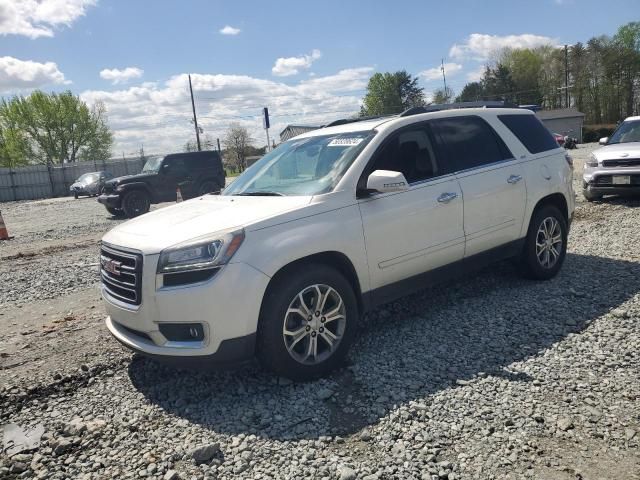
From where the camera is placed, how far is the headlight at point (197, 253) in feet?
10.5

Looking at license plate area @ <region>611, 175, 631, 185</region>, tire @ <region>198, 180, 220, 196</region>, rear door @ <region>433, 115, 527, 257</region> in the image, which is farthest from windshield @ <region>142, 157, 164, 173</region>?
rear door @ <region>433, 115, 527, 257</region>

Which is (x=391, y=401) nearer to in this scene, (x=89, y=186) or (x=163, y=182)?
(x=163, y=182)

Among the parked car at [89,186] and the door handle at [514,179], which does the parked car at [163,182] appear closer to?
the door handle at [514,179]

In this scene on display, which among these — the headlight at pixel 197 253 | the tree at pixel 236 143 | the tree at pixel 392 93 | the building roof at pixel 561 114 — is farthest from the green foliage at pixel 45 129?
the headlight at pixel 197 253

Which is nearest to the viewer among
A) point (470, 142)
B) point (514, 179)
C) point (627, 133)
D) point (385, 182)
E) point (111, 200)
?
point (385, 182)

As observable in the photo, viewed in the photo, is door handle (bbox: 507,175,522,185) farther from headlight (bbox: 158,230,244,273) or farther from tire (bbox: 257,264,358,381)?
headlight (bbox: 158,230,244,273)

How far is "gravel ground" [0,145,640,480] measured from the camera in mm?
2707

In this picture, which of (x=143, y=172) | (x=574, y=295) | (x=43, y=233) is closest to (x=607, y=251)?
(x=574, y=295)

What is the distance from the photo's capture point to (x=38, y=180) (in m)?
37.4

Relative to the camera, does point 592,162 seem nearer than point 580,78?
Yes

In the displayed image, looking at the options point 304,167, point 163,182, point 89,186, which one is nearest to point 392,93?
point 89,186

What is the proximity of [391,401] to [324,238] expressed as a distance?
1.20 m

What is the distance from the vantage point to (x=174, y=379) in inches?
151

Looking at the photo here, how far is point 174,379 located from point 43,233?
11414 mm
